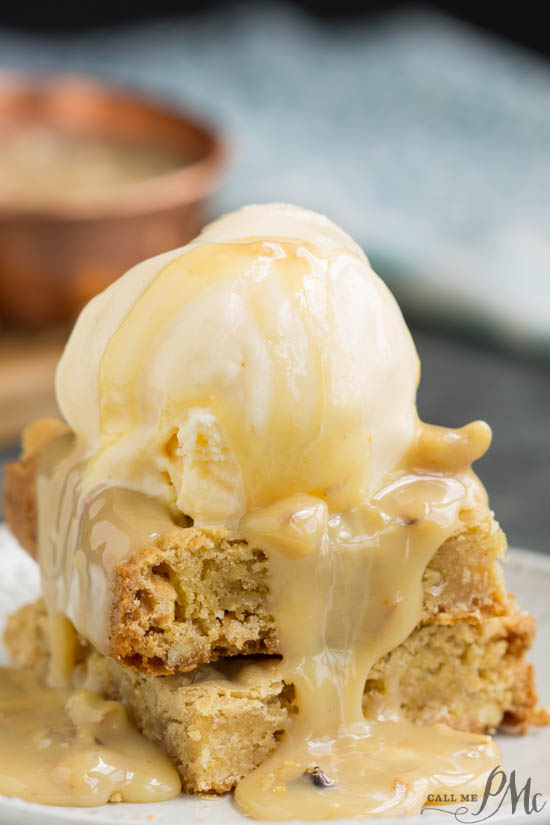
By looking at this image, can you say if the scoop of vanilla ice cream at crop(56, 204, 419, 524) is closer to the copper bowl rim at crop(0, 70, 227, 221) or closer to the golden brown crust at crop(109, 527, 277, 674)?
the golden brown crust at crop(109, 527, 277, 674)

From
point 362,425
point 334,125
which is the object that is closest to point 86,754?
point 362,425

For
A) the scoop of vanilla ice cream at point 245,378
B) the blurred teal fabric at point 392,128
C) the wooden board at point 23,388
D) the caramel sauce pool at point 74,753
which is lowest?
the wooden board at point 23,388

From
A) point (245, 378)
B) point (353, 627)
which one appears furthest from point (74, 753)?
point (245, 378)

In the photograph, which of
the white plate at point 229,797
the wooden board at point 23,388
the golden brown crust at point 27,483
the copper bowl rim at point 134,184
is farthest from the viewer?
the copper bowl rim at point 134,184

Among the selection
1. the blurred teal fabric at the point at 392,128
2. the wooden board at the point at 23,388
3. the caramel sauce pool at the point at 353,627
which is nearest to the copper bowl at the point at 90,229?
the wooden board at the point at 23,388

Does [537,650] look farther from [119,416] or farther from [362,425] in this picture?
[119,416]

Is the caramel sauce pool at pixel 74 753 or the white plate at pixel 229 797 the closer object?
the white plate at pixel 229 797

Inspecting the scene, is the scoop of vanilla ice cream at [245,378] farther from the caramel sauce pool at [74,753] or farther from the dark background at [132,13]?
the dark background at [132,13]

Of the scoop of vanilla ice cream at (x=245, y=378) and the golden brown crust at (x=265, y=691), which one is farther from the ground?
the scoop of vanilla ice cream at (x=245, y=378)
